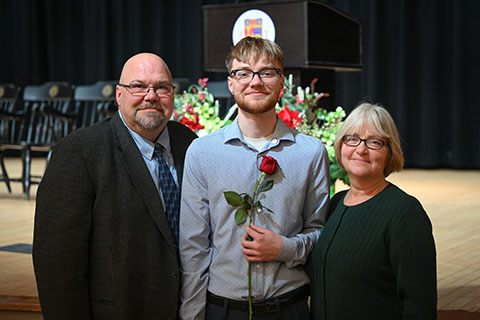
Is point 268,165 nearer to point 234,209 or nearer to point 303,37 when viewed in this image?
point 234,209

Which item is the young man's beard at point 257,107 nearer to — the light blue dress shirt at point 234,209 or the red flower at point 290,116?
the light blue dress shirt at point 234,209

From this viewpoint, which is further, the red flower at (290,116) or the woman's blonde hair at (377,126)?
the red flower at (290,116)

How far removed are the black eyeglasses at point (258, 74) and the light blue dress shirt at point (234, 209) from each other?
0.15 metres

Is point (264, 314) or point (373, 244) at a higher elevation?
point (373, 244)

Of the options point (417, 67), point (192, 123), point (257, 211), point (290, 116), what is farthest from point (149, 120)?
point (417, 67)

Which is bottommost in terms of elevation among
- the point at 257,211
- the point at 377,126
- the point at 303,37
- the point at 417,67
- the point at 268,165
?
the point at 257,211

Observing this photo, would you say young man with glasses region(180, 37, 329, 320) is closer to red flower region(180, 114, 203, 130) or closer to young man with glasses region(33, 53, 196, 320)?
young man with glasses region(33, 53, 196, 320)

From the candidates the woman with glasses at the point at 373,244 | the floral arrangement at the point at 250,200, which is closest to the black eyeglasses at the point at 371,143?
the woman with glasses at the point at 373,244

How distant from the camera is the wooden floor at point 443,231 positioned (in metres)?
3.36

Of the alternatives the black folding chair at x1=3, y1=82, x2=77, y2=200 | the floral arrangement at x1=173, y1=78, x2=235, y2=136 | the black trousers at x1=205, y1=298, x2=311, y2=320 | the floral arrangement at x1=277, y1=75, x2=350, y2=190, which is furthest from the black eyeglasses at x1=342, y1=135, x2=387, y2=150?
the black folding chair at x1=3, y1=82, x2=77, y2=200

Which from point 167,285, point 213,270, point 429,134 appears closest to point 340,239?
point 213,270

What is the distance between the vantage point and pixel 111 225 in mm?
1984

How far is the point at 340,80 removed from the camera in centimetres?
939

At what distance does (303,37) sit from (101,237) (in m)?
2.53
